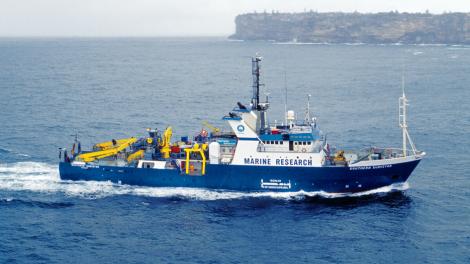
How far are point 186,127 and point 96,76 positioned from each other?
261ft

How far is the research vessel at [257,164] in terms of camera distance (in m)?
58.8

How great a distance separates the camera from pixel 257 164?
5912 centimetres

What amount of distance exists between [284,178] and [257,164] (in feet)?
9.45

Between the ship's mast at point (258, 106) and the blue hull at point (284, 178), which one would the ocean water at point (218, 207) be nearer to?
the blue hull at point (284, 178)

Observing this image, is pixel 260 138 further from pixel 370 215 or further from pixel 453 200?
pixel 453 200

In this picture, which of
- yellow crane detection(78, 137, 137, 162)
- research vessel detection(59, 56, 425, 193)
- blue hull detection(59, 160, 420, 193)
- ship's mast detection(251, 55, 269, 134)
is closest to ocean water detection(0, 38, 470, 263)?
blue hull detection(59, 160, 420, 193)

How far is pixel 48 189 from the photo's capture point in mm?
60438

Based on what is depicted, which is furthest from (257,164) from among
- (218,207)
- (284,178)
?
(218,207)

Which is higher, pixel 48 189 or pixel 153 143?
pixel 153 143

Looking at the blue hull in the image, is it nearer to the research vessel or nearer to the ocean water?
the research vessel

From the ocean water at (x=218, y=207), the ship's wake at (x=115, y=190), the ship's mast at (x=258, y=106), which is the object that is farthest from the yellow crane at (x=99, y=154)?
the ship's mast at (x=258, y=106)

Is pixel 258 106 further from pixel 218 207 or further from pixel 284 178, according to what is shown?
pixel 218 207

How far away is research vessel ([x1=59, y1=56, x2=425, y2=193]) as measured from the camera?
58750mm

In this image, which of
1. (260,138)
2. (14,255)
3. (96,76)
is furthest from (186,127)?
(96,76)
